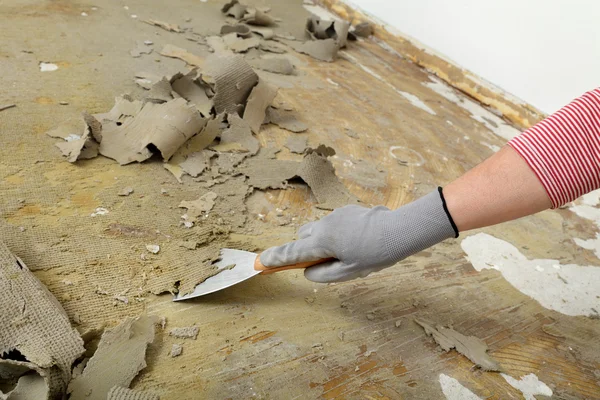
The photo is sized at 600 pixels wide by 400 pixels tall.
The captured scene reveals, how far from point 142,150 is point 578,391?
1616 millimetres

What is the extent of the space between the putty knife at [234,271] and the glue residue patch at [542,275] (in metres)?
0.75

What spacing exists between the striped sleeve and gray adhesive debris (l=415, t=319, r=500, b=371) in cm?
49

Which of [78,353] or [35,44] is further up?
[35,44]

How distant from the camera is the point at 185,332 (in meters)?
1.10

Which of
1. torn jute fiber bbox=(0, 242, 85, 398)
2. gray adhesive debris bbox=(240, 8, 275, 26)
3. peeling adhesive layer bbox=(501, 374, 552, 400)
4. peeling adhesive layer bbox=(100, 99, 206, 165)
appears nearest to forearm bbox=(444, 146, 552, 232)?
peeling adhesive layer bbox=(501, 374, 552, 400)

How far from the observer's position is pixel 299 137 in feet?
6.66

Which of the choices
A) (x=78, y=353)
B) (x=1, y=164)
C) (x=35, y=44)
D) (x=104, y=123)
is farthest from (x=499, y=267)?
(x=35, y=44)

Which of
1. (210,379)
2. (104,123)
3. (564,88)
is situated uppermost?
(564,88)

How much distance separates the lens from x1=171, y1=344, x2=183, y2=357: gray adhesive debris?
1047mm

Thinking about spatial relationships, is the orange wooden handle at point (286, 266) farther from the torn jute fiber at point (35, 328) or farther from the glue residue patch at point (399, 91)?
the glue residue patch at point (399, 91)

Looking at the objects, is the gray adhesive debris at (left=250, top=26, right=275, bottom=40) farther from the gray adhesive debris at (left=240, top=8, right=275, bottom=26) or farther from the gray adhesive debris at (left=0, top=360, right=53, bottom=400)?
the gray adhesive debris at (left=0, top=360, right=53, bottom=400)

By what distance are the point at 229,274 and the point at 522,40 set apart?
2.45 meters

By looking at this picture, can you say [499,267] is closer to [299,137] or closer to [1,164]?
[299,137]

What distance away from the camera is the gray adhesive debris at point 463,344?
3.89ft
